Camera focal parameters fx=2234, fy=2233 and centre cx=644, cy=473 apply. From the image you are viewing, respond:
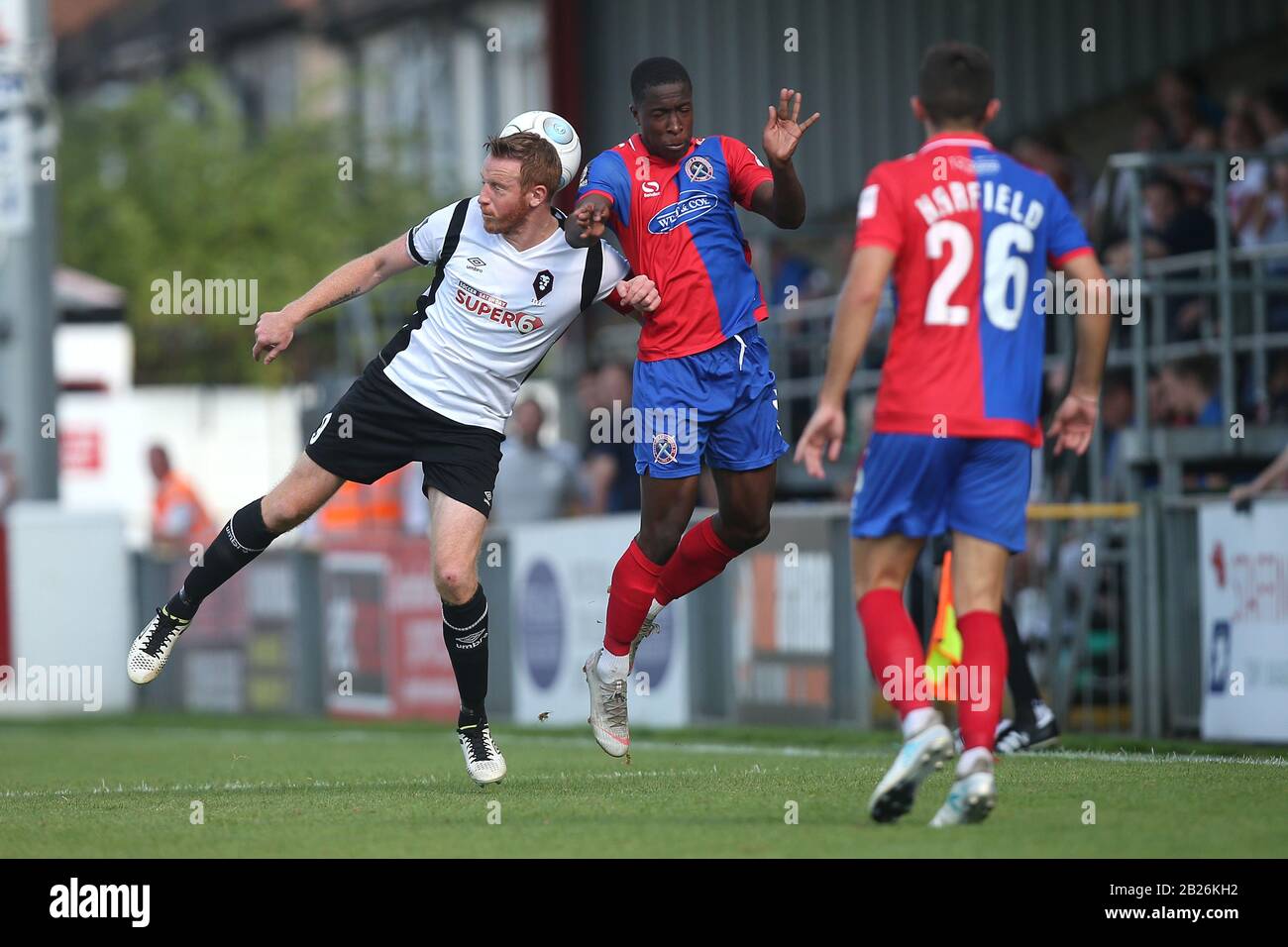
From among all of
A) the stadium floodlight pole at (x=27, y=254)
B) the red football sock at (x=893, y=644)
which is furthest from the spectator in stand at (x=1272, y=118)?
the stadium floodlight pole at (x=27, y=254)

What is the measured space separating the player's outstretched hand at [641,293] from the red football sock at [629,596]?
3.57ft

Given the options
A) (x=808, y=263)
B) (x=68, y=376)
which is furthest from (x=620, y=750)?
(x=68, y=376)

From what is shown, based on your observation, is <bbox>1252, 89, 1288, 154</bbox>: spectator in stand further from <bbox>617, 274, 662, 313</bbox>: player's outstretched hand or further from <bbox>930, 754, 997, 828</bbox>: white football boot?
<bbox>930, 754, 997, 828</bbox>: white football boot

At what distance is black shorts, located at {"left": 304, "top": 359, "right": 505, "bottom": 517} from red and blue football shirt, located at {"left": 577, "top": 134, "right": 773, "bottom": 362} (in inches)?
29.9

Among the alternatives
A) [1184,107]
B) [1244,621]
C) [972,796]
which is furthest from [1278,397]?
[972,796]

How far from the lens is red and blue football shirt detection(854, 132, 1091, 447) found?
21.0 feet

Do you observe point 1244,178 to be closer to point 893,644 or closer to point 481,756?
point 481,756

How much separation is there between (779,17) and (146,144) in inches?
972

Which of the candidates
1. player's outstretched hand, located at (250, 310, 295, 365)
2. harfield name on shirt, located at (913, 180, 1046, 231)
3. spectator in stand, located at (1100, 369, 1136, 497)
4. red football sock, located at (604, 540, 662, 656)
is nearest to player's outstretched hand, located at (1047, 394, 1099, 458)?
harfield name on shirt, located at (913, 180, 1046, 231)

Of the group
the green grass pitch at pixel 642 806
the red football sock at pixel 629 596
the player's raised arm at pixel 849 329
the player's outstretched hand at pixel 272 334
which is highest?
the player's outstretched hand at pixel 272 334

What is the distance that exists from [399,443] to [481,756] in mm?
1208

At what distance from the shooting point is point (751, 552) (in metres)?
13.7

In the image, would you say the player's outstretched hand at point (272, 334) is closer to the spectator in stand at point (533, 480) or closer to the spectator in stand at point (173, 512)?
the spectator in stand at point (533, 480)

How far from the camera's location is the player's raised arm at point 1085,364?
6.52m
